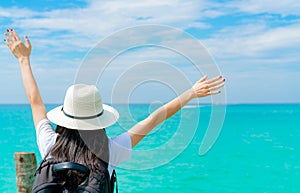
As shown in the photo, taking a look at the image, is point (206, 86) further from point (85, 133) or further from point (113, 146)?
point (85, 133)

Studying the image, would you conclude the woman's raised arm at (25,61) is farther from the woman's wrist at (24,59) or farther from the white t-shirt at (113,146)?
the white t-shirt at (113,146)

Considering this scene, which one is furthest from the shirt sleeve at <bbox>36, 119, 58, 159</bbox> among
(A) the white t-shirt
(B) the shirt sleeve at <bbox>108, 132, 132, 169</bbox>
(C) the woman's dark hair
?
(B) the shirt sleeve at <bbox>108, 132, 132, 169</bbox>

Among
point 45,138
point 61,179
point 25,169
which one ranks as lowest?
point 61,179

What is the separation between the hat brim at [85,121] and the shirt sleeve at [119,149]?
102mm

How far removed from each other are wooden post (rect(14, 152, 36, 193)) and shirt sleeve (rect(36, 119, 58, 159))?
240 cm

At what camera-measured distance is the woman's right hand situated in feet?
7.34

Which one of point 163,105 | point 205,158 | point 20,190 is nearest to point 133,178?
point 205,158

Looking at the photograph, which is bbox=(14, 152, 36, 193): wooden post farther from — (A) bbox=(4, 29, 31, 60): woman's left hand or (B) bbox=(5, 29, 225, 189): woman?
(B) bbox=(5, 29, 225, 189): woman

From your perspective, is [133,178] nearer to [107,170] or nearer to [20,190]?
[20,190]

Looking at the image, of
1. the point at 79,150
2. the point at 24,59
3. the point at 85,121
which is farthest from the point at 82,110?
the point at 24,59

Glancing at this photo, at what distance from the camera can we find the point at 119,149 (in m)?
2.03

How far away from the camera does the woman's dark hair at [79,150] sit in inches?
74.2

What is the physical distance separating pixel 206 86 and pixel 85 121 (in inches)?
30.0

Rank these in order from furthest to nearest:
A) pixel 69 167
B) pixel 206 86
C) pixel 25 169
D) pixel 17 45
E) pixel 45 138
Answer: pixel 25 169 < pixel 17 45 < pixel 206 86 < pixel 45 138 < pixel 69 167
